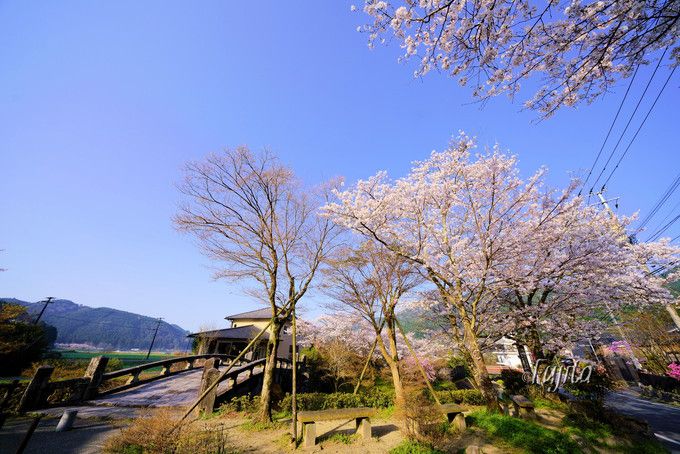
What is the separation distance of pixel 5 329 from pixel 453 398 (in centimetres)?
2956

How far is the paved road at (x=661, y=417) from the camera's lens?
330 inches

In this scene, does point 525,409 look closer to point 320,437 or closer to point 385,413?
point 385,413

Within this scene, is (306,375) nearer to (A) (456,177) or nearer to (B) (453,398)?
(B) (453,398)

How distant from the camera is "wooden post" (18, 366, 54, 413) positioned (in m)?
7.86

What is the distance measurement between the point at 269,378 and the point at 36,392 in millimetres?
7714

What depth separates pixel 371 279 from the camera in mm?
13320

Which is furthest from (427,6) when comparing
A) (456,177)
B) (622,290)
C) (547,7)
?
(622,290)

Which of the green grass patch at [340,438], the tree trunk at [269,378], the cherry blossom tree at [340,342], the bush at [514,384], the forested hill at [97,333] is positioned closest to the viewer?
the green grass patch at [340,438]

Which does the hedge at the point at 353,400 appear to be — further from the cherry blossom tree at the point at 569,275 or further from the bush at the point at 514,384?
the cherry blossom tree at the point at 569,275

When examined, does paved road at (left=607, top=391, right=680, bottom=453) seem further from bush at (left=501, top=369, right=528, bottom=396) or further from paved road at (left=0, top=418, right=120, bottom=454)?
paved road at (left=0, top=418, right=120, bottom=454)

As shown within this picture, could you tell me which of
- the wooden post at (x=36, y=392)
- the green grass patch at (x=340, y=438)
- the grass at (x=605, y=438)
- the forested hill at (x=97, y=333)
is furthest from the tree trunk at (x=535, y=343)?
the forested hill at (x=97, y=333)

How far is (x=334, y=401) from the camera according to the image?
428 inches

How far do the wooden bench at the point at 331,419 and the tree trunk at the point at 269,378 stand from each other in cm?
201

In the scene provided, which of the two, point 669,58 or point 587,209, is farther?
point 587,209
